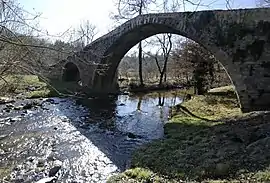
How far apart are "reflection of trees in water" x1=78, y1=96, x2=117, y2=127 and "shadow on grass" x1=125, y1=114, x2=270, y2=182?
5.07 meters

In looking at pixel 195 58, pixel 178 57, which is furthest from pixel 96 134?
pixel 178 57

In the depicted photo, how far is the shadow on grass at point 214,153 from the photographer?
620 centimetres

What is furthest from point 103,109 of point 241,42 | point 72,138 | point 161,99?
point 241,42

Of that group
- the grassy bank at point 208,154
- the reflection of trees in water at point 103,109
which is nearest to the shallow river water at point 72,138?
the reflection of trees in water at point 103,109

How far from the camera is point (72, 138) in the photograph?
11562mm

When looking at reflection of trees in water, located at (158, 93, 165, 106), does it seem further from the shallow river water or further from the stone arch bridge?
the stone arch bridge

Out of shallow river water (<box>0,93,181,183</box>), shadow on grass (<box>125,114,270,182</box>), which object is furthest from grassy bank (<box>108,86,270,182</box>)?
shallow river water (<box>0,93,181,183</box>)

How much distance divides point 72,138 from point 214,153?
5756mm

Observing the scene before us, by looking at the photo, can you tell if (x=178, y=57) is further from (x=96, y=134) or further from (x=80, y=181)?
(x=80, y=181)

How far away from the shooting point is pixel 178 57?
2386cm

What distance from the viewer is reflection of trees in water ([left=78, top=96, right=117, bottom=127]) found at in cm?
1538

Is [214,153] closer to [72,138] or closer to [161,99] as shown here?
[72,138]

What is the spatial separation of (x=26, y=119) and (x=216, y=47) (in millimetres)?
9405

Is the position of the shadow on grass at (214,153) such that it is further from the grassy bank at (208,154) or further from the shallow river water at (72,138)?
the shallow river water at (72,138)
